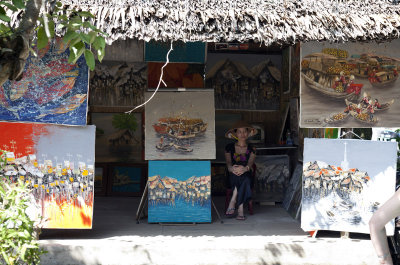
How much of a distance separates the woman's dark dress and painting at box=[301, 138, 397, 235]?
4.45 ft

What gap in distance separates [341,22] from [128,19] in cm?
255

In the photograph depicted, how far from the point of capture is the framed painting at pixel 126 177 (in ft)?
31.9

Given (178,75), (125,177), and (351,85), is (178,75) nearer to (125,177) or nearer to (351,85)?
(125,177)

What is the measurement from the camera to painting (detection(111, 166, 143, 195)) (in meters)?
9.73

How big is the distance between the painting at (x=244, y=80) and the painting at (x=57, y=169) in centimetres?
360

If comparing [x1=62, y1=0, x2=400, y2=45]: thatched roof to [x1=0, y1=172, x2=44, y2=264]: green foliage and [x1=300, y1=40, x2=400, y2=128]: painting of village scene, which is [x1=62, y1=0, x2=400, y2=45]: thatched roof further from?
[x1=0, y1=172, x2=44, y2=264]: green foliage

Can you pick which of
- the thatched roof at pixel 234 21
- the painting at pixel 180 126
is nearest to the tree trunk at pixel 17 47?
the thatched roof at pixel 234 21

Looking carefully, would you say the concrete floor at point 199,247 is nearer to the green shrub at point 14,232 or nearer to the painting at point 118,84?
the green shrub at point 14,232

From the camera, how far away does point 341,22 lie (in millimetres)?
6551

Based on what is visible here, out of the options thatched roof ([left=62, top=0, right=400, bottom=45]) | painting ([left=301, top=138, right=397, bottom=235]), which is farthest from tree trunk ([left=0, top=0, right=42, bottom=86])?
painting ([left=301, top=138, right=397, bottom=235])

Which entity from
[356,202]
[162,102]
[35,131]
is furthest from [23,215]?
[356,202]

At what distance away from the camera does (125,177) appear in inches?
384

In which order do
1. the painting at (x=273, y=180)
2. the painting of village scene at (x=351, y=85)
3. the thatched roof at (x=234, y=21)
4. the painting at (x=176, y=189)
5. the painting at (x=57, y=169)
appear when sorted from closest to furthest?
the thatched roof at (x=234, y=21)
the painting at (x=57, y=169)
the painting of village scene at (x=351, y=85)
the painting at (x=176, y=189)
the painting at (x=273, y=180)

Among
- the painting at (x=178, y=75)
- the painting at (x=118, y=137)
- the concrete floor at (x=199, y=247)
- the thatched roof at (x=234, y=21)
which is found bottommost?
the concrete floor at (x=199, y=247)
